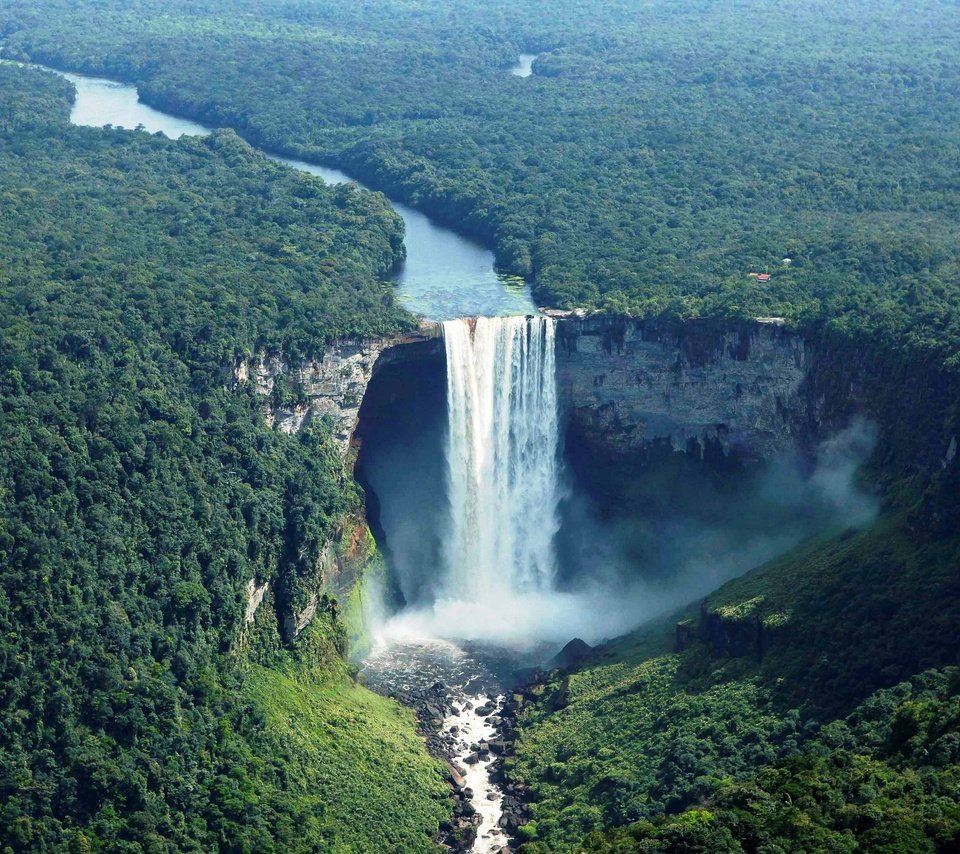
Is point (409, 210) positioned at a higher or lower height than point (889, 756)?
higher

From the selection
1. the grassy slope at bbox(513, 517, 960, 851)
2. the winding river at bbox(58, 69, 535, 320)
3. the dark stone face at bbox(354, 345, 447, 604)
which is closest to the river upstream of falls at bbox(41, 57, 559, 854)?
the winding river at bbox(58, 69, 535, 320)

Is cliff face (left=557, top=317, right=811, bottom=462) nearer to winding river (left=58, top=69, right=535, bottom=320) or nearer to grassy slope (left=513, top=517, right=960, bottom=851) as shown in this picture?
winding river (left=58, top=69, right=535, bottom=320)

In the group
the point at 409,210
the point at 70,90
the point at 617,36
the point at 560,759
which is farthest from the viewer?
the point at 617,36

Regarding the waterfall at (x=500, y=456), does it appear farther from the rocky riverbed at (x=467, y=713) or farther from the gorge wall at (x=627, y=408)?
the rocky riverbed at (x=467, y=713)

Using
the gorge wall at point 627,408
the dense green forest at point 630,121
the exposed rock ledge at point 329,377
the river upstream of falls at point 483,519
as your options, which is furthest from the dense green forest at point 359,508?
the river upstream of falls at point 483,519

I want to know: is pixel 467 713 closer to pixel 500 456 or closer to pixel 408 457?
pixel 500 456

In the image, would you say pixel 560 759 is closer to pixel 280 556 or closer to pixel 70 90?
pixel 280 556

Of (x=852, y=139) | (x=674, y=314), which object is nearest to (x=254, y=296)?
(x=674, y=314)
